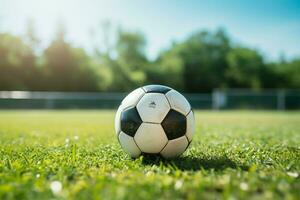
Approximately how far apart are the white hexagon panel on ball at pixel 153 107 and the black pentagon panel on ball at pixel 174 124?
2.2 inches

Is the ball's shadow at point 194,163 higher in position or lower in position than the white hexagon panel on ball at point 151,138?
lower

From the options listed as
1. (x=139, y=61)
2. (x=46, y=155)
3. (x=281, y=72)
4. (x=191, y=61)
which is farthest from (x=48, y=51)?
(x=46, y=155)

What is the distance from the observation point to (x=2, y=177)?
9.04 ft

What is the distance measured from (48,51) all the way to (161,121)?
43167 mm

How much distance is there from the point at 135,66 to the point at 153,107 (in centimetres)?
5329

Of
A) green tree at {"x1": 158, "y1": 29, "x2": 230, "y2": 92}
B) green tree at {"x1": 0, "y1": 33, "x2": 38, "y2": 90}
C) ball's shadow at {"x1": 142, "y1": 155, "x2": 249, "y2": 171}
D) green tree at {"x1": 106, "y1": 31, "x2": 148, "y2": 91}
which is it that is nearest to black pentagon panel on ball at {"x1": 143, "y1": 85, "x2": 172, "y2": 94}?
ball's shadow at {"x1": 142, "y1": 155, "x2": 249, "y2": 171}

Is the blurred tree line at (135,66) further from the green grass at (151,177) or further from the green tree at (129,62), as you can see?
the green grass at (151,177)

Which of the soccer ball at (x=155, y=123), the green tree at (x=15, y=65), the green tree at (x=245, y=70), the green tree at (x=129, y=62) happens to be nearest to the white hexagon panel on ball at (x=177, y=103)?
the soccer ball at (x=155, y=123)

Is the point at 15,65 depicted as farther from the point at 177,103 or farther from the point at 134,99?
the point at 177,103

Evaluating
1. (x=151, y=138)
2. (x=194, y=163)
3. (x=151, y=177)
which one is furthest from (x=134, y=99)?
(x=151, y=177)

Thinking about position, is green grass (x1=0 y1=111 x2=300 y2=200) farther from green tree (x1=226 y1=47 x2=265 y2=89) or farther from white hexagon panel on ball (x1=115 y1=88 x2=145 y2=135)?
green tree (x1=226 y1=47 x2=265 y2=89)

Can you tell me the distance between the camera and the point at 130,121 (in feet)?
12.6

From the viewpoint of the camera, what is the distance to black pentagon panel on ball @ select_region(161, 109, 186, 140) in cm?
373

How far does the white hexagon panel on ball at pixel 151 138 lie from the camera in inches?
145
